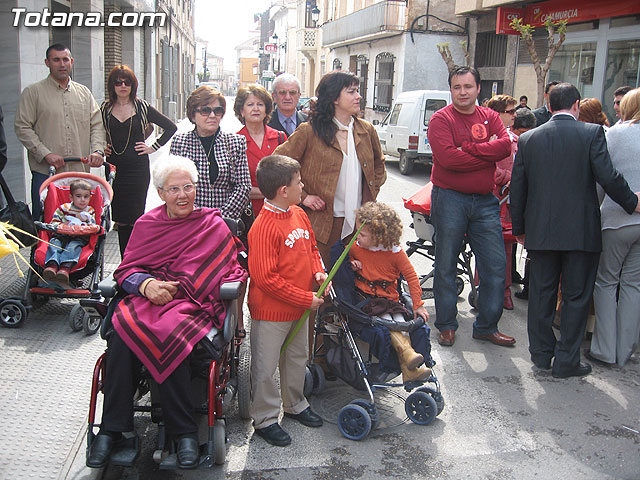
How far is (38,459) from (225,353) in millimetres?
1104

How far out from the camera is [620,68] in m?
17.8

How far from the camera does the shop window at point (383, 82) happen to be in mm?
32719

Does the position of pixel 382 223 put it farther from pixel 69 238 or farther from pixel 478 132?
pixel 69 238

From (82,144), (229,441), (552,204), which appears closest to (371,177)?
(552,204)

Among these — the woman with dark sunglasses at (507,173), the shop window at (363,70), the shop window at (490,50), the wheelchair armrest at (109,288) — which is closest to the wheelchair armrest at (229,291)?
the wheelchair armrest at (109,288)

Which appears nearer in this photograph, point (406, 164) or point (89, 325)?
point (89, 325)

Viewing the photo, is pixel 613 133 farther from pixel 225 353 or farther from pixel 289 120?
pixel 225 353

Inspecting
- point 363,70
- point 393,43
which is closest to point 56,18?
point 393,43

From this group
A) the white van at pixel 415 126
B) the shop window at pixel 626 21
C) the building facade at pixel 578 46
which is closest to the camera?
the white van at pixel 415 126

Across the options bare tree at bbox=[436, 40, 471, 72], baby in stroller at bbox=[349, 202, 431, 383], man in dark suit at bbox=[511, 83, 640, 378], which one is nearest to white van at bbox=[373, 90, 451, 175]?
bare tree at bbox=[436, 40, 471, 72]

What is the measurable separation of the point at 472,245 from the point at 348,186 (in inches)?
53.0

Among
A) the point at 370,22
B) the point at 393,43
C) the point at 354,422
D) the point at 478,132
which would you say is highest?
the point at 370,22

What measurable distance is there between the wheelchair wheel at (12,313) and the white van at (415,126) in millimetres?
12501

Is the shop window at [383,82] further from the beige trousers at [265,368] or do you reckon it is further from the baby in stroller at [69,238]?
the beige trousers at [265,368]
